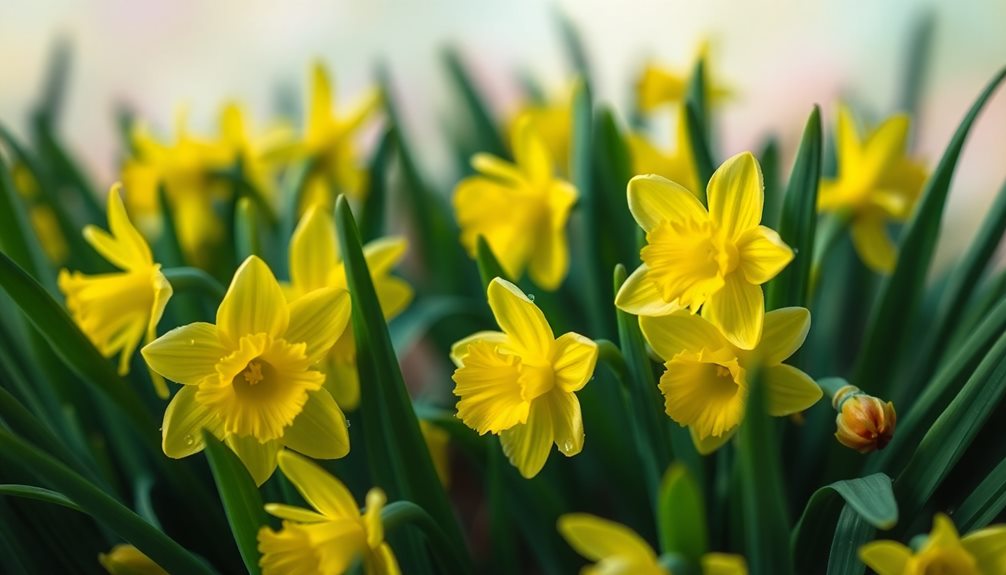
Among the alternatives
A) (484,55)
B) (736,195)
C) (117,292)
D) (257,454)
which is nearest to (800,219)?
(736,195)

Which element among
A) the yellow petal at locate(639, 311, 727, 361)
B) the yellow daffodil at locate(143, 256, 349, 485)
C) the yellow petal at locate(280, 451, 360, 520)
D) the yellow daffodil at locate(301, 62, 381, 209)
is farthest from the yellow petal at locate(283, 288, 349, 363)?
the yellow daffodil at locate(301, 62, 381, 209)

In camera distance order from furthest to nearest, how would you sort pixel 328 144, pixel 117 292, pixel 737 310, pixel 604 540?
pixel 328 144
pixel 117 292
pixel 737 310
pixel 604 540

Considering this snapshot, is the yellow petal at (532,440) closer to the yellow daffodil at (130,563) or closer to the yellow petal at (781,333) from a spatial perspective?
the yellow petal at (781,333)

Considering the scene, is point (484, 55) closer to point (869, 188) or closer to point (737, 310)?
point (869, 188)

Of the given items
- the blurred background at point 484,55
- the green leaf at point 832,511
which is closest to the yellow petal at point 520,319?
the green leaf at point 832,511

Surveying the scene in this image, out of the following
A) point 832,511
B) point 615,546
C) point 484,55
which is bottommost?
point 832,511

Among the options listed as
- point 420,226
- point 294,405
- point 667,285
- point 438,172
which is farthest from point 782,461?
point 438,172
